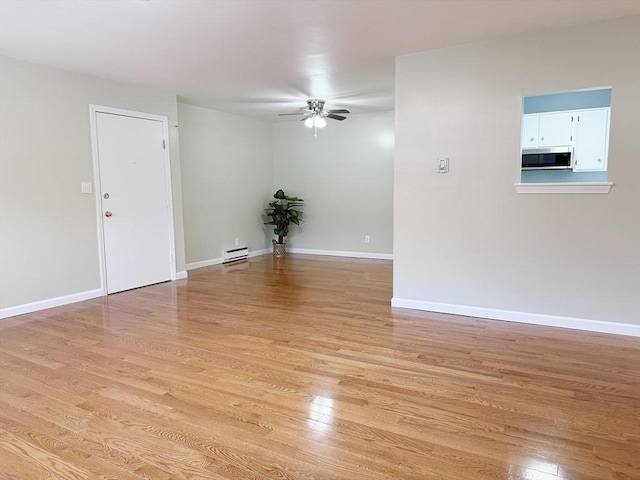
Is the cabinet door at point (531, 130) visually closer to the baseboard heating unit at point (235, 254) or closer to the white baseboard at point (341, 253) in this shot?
the white baseboard at point (341, 253)

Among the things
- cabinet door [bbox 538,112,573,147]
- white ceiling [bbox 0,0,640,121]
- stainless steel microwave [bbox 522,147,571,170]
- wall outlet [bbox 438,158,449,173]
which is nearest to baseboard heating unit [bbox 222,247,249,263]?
white ceiling [bbox 0,0,640,121]

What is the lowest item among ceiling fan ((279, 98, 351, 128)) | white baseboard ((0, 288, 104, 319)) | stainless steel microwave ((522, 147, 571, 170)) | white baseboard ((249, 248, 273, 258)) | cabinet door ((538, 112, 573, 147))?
white baseboard ((0, 288, 104, 319))

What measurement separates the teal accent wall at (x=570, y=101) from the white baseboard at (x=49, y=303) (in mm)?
5567

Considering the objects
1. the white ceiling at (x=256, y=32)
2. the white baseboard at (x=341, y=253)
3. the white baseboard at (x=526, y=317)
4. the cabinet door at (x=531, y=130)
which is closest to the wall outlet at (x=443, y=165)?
the white ceiling at (x=256, y=32)

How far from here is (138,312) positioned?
405 cm

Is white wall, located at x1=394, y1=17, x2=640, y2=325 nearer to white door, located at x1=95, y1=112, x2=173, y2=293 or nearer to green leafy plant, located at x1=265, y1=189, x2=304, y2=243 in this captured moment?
white door, located at x1=95, y1=112, x2=173, y2=293

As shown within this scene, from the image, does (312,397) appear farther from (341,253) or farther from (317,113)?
Answer: (341,253)

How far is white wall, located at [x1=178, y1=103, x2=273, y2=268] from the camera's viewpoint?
244 inches

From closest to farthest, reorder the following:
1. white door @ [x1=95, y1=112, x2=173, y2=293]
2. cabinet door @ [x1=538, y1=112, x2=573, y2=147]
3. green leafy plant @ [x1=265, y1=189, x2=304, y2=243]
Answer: white door @ [x1=95, y1=112, x2=173, y2=293]
cabinet door @ [x1=538, y1=112, x2=573, y2=147]
green leafy plant @ [x1=265, y1=189, x2=304, y2=243]

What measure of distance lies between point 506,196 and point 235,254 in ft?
15.3

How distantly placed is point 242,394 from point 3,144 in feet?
10.9

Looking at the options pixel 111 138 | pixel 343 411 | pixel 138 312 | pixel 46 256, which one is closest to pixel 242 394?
pixel 343 411

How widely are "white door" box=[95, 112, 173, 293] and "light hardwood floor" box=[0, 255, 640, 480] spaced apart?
1.03 m

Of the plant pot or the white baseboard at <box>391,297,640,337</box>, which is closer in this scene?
the white baseboard at <box>391,297,640,337</box>
